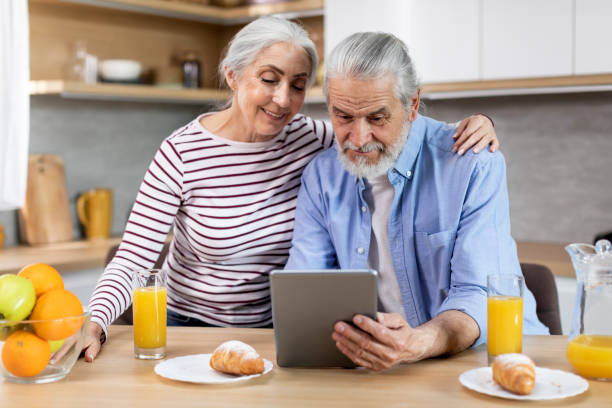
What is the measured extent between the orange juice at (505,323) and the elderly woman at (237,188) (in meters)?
0.77

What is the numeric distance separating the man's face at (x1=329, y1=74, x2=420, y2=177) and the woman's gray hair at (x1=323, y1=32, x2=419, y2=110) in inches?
0.6

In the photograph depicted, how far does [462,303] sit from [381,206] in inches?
14.5

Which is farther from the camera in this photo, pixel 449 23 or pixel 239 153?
pixel 449 23

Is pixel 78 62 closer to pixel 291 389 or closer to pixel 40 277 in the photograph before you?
pixel 40 277

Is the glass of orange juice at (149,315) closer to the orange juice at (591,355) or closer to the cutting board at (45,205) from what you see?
the orange juice at (591,355)

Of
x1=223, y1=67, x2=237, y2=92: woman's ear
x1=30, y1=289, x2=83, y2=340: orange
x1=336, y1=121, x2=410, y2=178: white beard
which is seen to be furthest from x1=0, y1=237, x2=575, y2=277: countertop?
x1=30, y1=289, x2=83, y2=340: orange

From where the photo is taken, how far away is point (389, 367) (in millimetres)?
1303

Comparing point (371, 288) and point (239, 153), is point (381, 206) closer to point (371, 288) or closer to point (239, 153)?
point (239, 153)

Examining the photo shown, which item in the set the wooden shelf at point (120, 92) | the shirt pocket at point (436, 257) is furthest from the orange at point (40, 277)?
the wooden shelf at point (120, 92)

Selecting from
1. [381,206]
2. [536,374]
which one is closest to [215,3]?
[381,206]

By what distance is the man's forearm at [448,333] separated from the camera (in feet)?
4.40

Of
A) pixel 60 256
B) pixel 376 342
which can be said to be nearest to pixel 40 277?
pixel 376 342

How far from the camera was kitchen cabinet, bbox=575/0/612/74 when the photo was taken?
9.63 ft

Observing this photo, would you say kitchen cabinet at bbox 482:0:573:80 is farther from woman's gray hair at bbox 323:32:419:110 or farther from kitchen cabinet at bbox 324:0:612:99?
woman's gray hair at bbox 323:32:419:110
